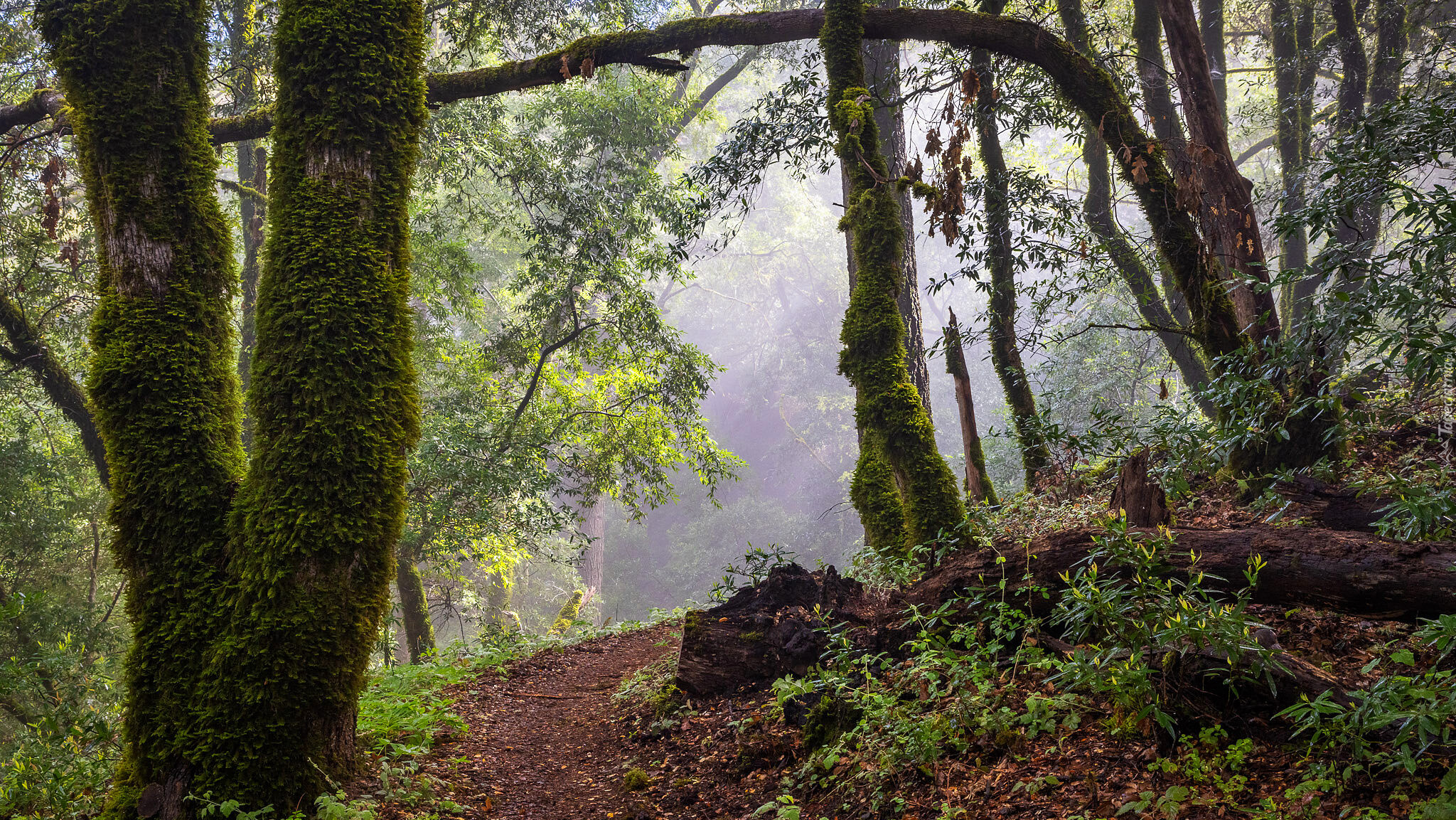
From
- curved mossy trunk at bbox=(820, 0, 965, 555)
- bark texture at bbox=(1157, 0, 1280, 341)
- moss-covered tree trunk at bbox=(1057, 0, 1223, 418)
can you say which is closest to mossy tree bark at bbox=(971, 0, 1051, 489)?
moss-covered tree trunk at bbox=(1057, 0, 1223, 418)

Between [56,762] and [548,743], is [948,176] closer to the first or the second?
[548,743]

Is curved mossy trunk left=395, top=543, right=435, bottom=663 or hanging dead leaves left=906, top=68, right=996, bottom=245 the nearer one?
hanging dead leaves left=906, top=68, right=996, bottom=245

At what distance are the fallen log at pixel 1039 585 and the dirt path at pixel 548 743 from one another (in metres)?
0.84

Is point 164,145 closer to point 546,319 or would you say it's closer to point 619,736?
point 619,736

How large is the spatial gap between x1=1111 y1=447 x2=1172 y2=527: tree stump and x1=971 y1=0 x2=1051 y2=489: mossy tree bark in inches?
135

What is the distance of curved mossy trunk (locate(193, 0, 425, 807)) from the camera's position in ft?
12.1

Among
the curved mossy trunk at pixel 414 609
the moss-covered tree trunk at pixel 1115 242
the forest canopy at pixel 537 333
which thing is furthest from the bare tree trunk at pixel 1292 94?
the curved mossy trunk at pixel 414 609

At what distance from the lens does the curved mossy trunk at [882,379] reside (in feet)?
18.8

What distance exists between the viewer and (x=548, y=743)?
18.1ft

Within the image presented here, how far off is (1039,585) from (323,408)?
148 inches

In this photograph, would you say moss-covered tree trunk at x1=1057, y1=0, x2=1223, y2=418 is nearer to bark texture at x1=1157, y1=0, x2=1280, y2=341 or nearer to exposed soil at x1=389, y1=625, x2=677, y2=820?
bark texture at x1=1157, y1=0, x2=1280, y2=341

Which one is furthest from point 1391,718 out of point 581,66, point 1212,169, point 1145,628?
point 581,66

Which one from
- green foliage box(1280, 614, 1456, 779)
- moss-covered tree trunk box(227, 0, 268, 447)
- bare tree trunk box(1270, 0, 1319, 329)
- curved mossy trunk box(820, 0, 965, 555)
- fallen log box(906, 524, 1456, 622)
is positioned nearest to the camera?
green foliage box(1280, 614, 1456, 779)

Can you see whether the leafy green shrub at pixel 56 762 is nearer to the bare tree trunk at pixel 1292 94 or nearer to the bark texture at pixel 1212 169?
the bark texture at pixel 1212 169
